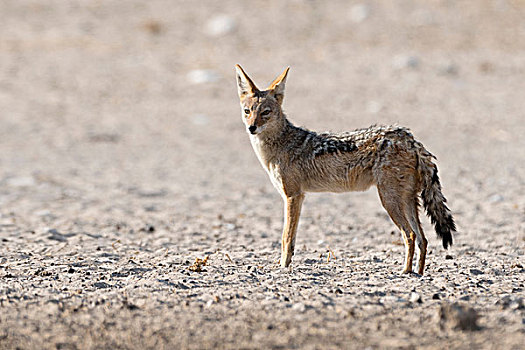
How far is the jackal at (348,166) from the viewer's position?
7031 mm

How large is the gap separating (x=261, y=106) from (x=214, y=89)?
13012 millimetres

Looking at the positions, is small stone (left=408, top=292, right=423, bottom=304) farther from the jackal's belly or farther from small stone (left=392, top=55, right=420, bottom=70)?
small stone (left=392, top=55, right=420, bottom=70)

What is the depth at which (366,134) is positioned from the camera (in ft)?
24.0

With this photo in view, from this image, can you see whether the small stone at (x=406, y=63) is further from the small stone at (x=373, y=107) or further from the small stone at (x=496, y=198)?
the small stone at (x=496, y=198)

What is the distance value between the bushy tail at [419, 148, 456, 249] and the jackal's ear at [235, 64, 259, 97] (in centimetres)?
198

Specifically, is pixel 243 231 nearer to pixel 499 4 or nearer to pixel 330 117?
pixel 330 117

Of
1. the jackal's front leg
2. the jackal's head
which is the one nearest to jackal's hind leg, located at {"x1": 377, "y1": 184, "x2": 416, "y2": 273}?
the jackal's front leg

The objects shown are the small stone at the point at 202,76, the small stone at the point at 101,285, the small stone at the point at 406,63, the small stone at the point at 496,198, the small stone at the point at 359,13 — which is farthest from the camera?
the small stone at the point at 359,13

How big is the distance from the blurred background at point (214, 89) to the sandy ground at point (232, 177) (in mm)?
79

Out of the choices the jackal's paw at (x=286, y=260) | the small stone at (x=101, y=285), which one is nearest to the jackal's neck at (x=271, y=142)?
the jackal's paw at (x=286, y=260)

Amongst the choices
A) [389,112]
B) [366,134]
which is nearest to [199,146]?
[389,112]

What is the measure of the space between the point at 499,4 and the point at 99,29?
46.2 ft

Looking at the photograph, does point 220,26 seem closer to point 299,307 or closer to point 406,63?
point 406,63

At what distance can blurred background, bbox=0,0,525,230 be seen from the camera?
13.2m
